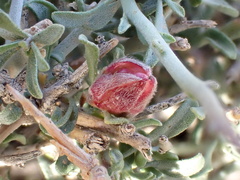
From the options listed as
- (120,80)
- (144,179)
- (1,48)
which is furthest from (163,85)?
(1,48)

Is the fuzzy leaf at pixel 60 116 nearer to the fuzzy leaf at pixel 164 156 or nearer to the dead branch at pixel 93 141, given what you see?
the dead branch at pixel 93 141

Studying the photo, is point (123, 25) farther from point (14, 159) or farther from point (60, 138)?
point (14, 159)

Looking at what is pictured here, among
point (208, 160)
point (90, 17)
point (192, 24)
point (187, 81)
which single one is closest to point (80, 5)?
point (90, 17)

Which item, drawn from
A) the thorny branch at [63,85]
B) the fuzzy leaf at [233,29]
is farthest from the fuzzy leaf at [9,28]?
the fuzzy leaf at [233,29]

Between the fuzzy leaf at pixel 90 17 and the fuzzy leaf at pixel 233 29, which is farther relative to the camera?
the fuzzy leaf at pixel 233 29

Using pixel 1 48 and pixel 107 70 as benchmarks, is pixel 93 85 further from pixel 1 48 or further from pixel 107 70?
pixel 1 48

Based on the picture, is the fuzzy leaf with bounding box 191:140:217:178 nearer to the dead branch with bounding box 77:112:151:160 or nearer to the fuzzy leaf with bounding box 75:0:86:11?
the dead branch with bounding box 77:112:151:160
